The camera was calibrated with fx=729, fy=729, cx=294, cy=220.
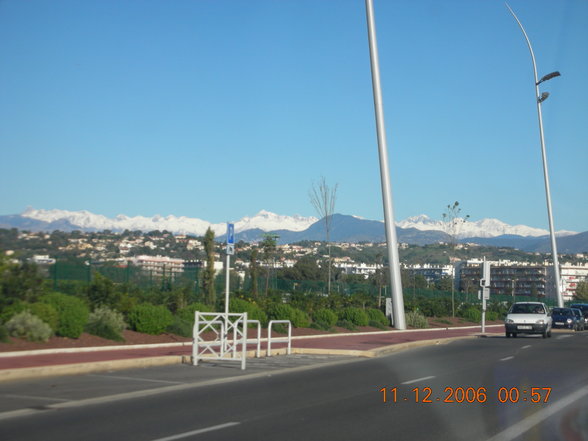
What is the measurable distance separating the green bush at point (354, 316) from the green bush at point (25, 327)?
64.6 ft

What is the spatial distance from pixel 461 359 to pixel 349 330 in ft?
42.5

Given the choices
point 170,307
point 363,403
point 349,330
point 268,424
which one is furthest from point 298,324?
point 268,424

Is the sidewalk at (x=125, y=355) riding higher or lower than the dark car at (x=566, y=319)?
higher

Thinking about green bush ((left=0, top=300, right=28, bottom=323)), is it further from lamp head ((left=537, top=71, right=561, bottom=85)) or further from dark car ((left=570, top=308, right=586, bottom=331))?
lamp head ((left=537, top=71, right=561, bottom=85))

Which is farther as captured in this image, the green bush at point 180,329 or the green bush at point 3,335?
the green bush at point 180,329

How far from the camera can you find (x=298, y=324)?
31.6 m

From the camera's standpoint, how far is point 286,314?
1212 inches

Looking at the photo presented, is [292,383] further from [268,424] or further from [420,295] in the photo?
[420,295]

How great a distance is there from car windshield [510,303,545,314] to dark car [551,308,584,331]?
11.7m

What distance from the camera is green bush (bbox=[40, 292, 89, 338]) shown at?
66.3 ft

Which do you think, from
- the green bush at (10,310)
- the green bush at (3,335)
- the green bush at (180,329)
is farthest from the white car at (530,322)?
the green bush at (3,335)

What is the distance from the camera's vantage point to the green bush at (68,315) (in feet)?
66.3

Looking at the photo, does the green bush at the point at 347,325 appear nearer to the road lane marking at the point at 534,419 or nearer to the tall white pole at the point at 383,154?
the tall white pole at the point at 383,154
